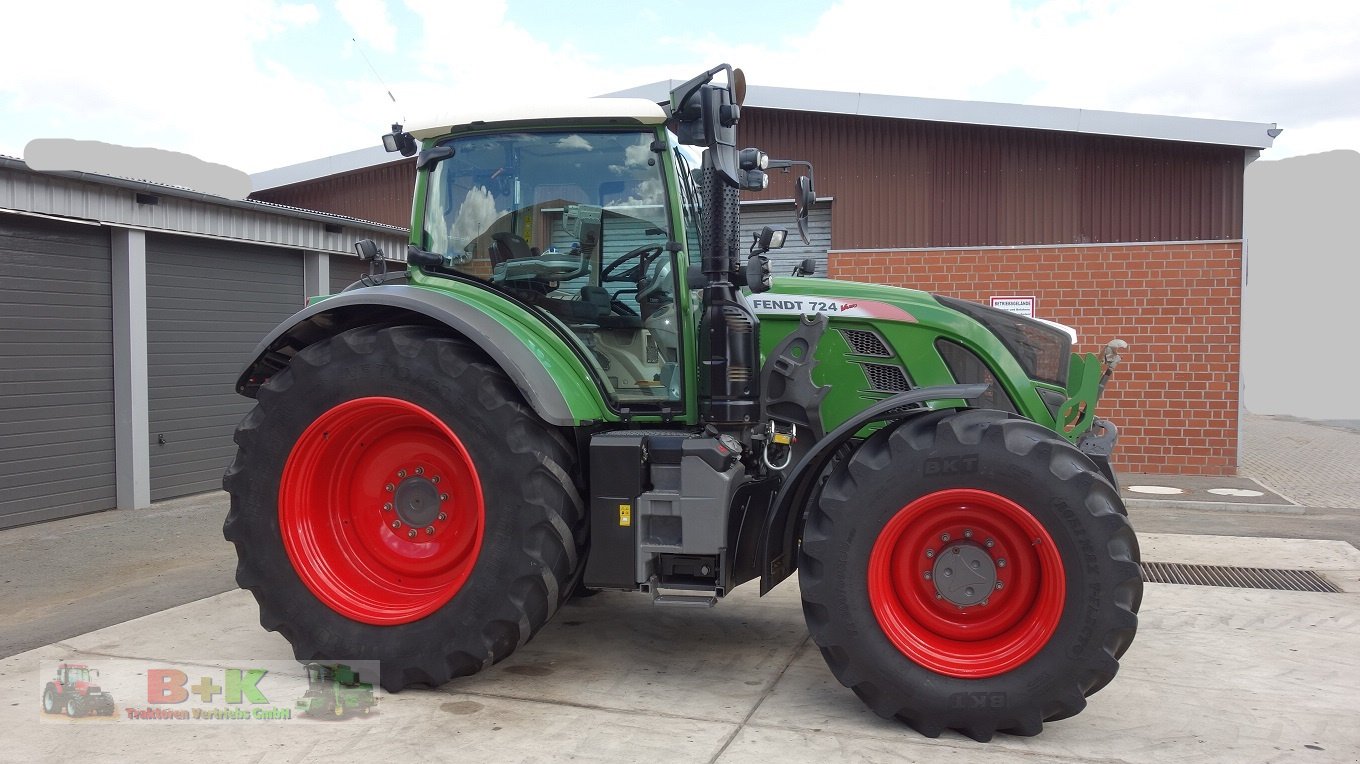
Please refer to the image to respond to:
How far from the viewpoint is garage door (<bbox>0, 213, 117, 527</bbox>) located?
820 centimetres

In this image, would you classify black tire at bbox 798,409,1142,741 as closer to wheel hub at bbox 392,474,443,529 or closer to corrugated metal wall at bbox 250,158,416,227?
wheel hub at bbox 392,474,443,529

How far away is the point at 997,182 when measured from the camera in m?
11.9

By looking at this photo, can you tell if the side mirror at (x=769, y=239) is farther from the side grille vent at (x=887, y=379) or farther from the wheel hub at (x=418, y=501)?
the wheel hub at (x=418, y=501)

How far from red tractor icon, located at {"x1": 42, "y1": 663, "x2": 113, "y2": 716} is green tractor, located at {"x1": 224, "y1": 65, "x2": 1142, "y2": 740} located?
694 millimetres

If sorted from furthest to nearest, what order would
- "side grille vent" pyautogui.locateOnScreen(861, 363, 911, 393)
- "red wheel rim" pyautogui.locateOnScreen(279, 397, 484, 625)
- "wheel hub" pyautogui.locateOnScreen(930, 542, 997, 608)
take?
1. "side grille vent" pyautogui.locateOnScreen(861, 363, 911, 393)
2. "red wheel rim" pyautogui.locateOnScreen(279, 397, 484, 625)
3. "wheel hub" pyautogui.locateOnScreen(930, 542, 997, 608)

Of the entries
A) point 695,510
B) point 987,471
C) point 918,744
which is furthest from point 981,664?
point 695,510

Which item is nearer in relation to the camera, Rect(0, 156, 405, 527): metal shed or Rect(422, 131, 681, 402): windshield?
Rect(422, 131, 681, 402): windshield

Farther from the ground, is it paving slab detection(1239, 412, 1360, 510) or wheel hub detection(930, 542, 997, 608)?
wheel hub detection(930, 542, 997, 608)

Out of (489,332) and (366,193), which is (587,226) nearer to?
(489,332)

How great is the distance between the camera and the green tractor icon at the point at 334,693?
4.12 meters

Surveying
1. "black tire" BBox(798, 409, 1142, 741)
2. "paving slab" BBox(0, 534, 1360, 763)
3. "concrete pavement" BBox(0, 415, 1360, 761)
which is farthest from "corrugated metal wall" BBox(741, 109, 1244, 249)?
"black tire" BBox(798, 409, 1142, 741)

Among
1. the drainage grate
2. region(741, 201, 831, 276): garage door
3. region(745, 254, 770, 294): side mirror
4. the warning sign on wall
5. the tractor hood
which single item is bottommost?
the drainage grate

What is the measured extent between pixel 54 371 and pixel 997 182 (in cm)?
1001

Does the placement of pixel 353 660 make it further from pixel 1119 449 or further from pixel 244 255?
pixel 1119 449
